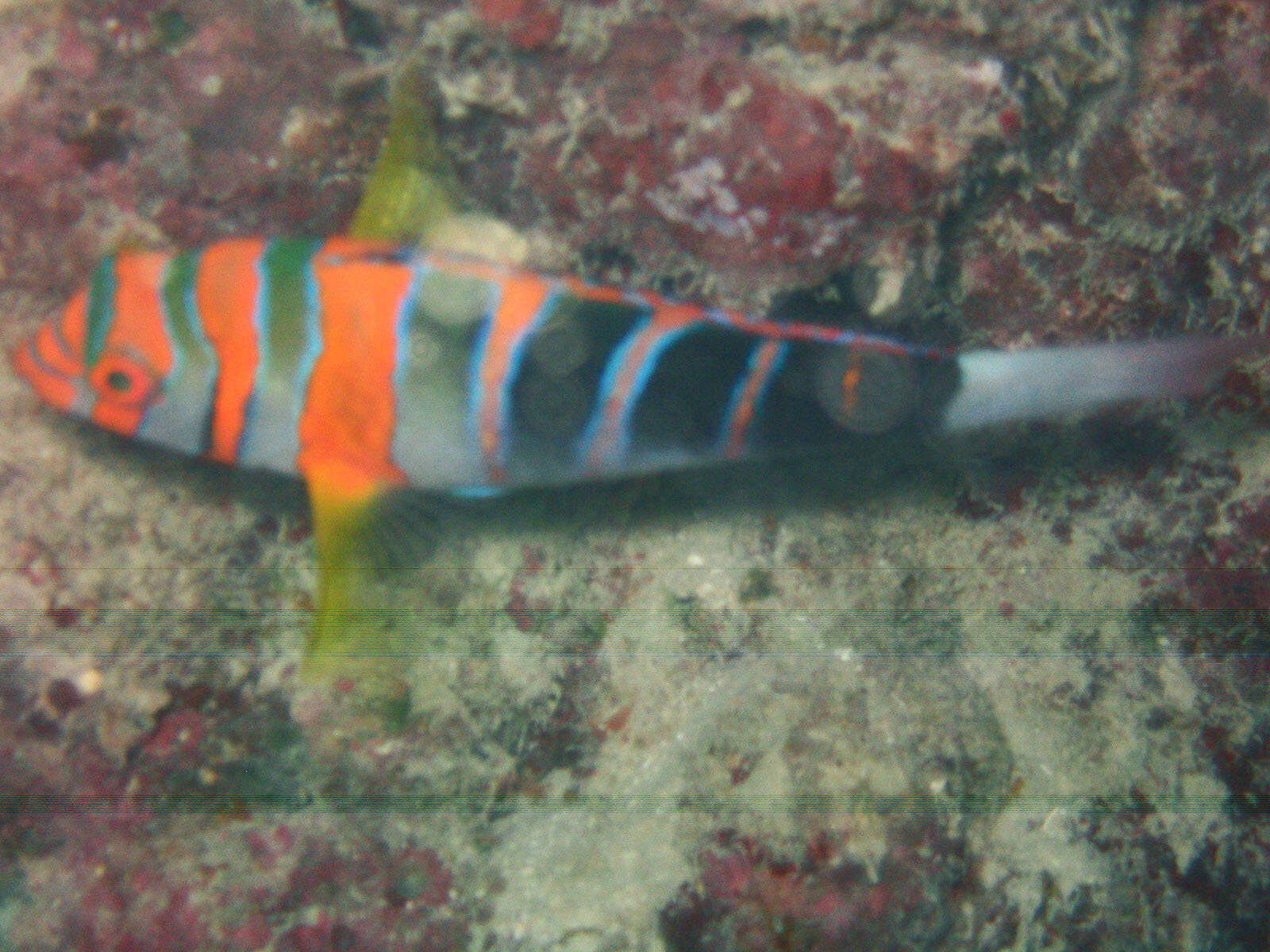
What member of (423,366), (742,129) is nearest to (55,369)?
(423,366)

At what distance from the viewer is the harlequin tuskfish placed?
8.46ft

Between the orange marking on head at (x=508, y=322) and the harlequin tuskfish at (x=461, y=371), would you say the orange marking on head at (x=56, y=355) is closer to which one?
the harlequin tuskfish at (x=461, y=371)

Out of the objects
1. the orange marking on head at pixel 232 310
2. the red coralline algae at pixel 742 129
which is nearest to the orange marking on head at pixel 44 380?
the orange marking on head at pixel 232 310

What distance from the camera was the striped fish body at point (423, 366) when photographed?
258cm

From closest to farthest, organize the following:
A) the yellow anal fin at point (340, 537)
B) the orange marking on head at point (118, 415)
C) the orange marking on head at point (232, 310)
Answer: the orange marking on head at point (232, 310) → the orange marking on head at point (118, 415) → the yellow anal fin at point (340, 537)

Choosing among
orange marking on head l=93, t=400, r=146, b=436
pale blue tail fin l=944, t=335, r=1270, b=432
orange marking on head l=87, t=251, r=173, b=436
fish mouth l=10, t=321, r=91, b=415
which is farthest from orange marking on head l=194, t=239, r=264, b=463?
pale blue tail fin l=944, t=335, r=1270, b=432

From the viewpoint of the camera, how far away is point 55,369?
2.66 meters

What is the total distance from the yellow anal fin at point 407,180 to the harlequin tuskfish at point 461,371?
16 centimetres

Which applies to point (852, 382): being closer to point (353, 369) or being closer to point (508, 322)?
point (508, 322)

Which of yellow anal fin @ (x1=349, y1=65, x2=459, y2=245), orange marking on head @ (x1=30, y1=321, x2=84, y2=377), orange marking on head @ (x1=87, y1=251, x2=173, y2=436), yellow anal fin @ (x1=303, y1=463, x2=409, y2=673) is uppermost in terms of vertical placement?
yellow anal fin @ (x1=349, y1=65, x2=459, y2=245)

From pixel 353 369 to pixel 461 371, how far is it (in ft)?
1.07

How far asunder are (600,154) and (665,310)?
66 centimetres

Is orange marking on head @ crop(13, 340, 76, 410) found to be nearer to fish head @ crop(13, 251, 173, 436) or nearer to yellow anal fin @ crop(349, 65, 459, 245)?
fish head @ crop(13, 251, 173, 436)

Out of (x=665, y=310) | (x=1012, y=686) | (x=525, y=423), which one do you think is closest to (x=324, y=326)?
(x=525, y=423)
